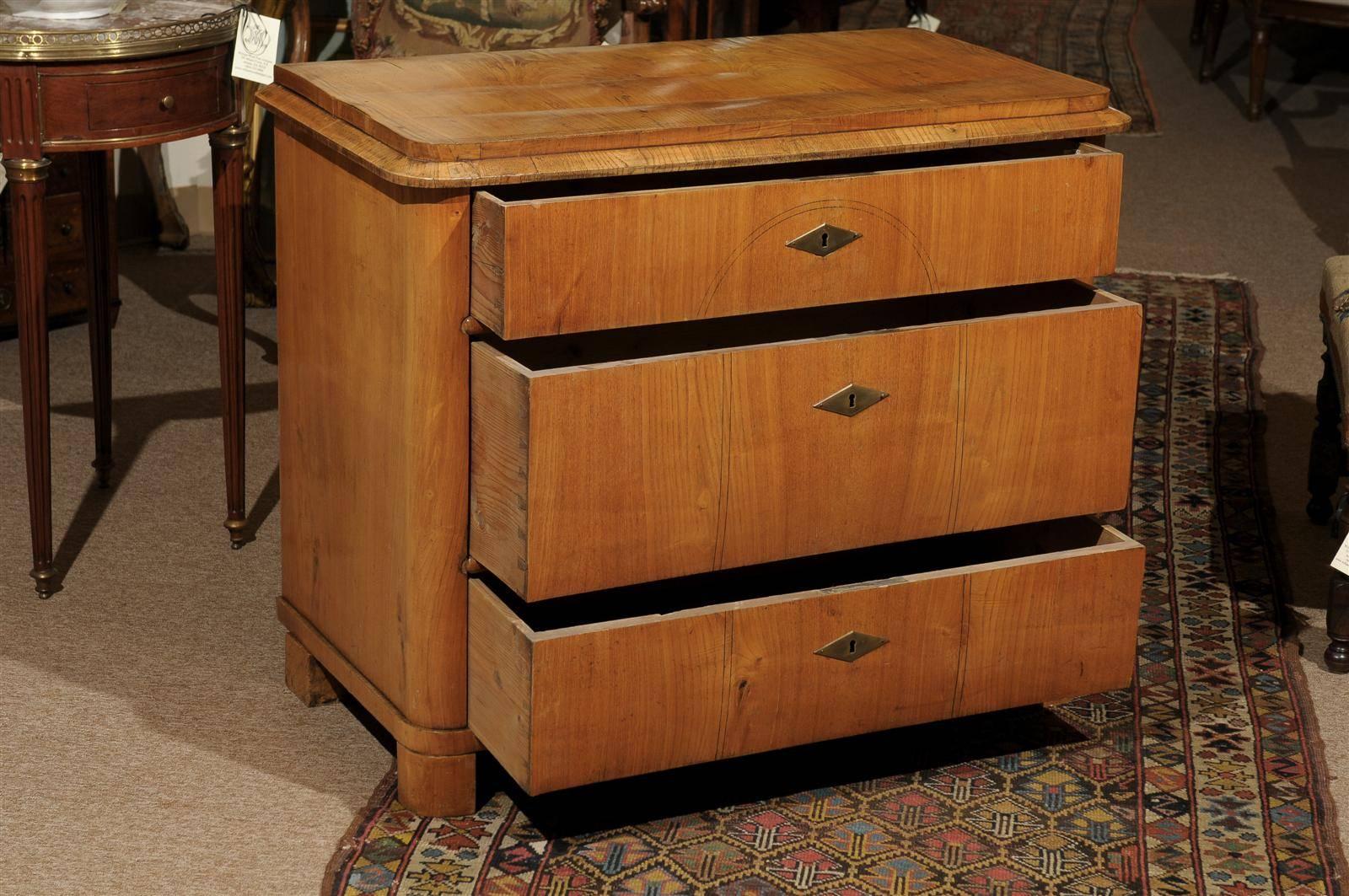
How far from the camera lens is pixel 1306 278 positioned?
163 inches

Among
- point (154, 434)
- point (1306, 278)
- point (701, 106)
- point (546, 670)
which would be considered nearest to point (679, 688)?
point (546, 670)

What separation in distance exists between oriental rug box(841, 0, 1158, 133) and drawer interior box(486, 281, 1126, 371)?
12.4 ft

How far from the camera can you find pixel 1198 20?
6.68 meters

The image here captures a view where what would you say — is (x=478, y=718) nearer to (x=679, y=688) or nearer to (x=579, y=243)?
(x=679, y=688)

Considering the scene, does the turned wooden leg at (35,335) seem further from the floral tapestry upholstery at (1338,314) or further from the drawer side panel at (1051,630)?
the floral tapestry upholstery at (1338,314)

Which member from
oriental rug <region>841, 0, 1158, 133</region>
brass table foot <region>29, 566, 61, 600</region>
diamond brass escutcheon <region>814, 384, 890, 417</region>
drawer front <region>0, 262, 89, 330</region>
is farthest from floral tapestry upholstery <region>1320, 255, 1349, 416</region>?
Result: oriental rug <region>841, 0, 1158, 133</region>

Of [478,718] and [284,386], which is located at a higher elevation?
[284,386]

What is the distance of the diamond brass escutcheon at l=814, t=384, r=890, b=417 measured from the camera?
73.1 inches

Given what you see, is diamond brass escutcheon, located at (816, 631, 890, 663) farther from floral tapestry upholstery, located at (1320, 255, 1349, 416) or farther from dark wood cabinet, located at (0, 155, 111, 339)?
dark wood cabinet, located at (0, 155, 111, 339)

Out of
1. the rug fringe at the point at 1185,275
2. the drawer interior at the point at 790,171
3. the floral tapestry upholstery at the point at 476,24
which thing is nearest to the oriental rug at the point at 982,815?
the drawer interior at the point at 790,171

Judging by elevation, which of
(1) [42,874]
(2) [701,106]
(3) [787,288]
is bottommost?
(1) [42,874]

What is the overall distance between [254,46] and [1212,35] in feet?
15.0

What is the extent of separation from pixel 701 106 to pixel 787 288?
21 centimetres

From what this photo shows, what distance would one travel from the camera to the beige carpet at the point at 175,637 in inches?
76.2
